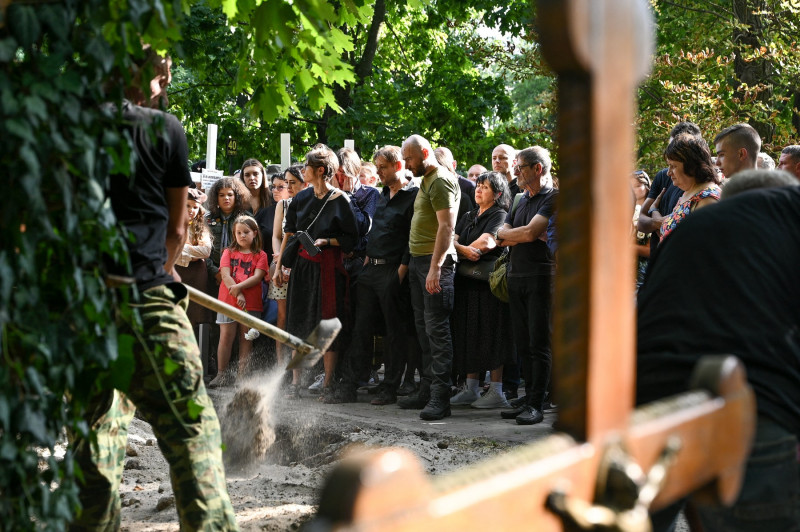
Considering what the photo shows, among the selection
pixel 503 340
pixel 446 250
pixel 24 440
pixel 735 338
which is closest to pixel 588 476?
pixel 735 338

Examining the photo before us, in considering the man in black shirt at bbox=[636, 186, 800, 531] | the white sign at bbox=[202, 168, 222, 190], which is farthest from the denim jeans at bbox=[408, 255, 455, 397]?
the man in black shirt at bbox=[636, 186, 800, 531]

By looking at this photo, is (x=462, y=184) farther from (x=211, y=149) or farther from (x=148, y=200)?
(x=148, y=200)

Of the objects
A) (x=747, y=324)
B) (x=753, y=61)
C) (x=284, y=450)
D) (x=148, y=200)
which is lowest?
(x=284, y=450)

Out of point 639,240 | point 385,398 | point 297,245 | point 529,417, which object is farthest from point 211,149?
point 639,240

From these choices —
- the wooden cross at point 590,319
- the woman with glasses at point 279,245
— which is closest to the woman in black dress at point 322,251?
the woman with glasses at point 279,245

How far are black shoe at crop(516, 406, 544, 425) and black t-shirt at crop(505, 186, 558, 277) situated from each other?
111cm

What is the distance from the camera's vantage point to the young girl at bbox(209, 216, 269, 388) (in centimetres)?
980

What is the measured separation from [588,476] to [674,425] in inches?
10.9

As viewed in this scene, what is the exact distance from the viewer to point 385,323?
360 inches

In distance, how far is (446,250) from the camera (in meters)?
7.85

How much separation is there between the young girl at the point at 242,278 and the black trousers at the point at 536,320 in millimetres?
3203

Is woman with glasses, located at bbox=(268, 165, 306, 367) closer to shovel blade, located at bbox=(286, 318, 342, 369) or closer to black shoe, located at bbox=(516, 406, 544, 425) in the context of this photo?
black shoe, located at bbox=(516, 406, 544, 425)

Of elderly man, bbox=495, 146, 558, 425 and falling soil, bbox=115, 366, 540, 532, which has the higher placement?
elderly man, bbox=495, 146, 558, 425

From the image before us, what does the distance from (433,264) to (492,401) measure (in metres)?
1.57
